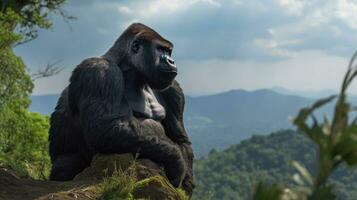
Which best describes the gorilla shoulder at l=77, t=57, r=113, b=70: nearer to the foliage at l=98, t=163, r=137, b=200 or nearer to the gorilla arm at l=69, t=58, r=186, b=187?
the gorilla arm at l=69, t=58, r=186, b=187

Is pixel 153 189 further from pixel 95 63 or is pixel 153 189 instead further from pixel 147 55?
pixel 147 55

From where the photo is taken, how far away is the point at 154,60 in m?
7.43

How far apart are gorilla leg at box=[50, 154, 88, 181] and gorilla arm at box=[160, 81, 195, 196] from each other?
1030 millimetres

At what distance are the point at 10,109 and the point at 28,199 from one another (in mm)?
14935

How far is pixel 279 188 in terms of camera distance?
719 millimetres

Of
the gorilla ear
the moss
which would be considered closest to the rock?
the moss

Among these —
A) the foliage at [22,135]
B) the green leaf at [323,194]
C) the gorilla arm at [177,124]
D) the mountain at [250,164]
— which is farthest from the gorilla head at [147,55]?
the mountain at [250,164]

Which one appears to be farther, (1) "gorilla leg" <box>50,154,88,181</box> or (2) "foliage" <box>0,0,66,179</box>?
(2) "foliage" <box>0,0,66,179</box>

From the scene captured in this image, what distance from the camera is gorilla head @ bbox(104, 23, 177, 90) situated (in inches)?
290

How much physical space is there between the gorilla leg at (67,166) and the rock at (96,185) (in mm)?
789

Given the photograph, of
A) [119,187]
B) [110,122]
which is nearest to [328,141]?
[119,187]

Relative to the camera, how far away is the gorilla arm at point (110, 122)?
6.70 m

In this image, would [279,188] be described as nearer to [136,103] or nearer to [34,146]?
[136,103]

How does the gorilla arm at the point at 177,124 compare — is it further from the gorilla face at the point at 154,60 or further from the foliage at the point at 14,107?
the foliage at the point at 14,107
